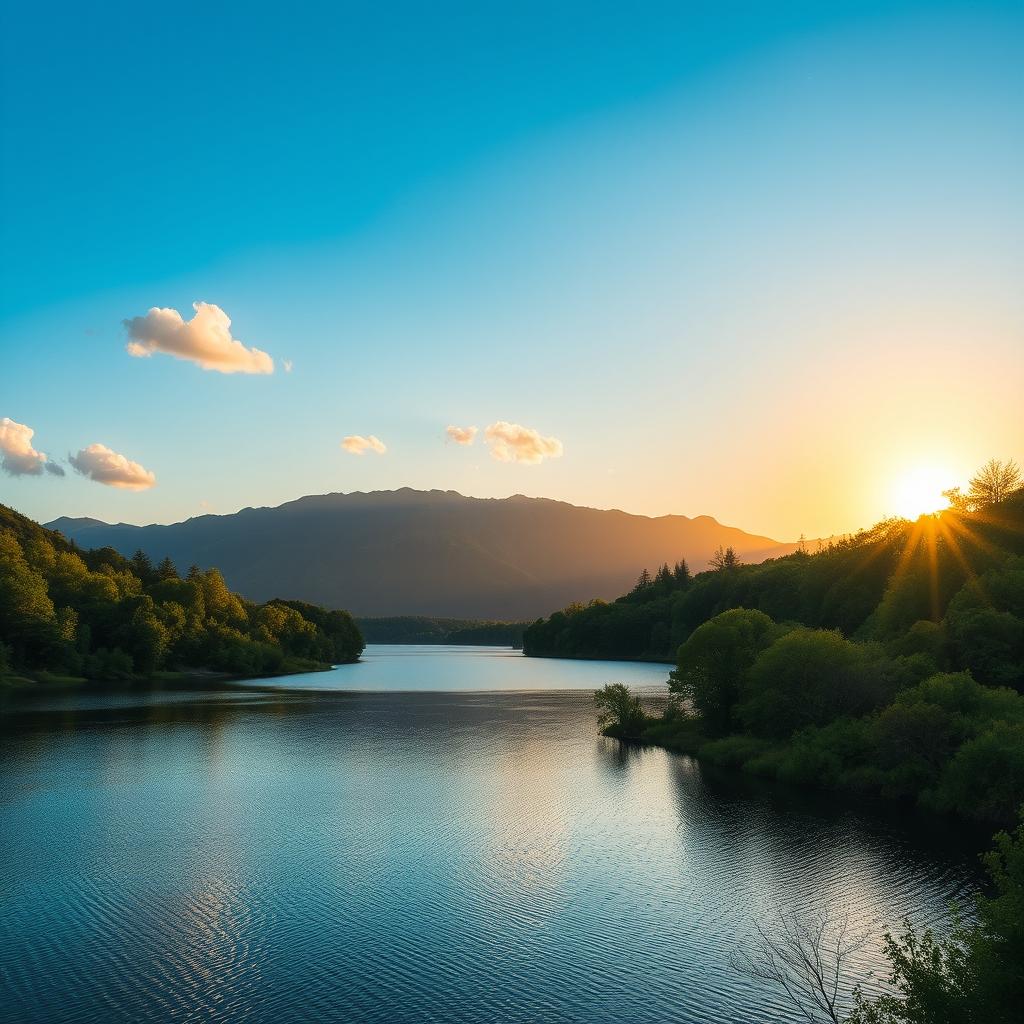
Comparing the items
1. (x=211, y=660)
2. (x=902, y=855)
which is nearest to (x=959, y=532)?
(x=902, y=855)

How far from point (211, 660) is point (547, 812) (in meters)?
117

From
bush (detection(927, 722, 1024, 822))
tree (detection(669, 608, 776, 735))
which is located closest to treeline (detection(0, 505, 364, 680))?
tree (detection(669, 608, 776, 735))

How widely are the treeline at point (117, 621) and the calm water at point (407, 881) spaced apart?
57751 millimetres

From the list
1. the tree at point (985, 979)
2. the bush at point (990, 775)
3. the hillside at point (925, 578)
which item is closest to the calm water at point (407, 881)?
the bush at point (990, 775)

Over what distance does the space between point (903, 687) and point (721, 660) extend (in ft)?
45.6

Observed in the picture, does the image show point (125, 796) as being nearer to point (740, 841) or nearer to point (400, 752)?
point (400, 752)

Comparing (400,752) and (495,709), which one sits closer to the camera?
(400,752)

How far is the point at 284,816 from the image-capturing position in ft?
126

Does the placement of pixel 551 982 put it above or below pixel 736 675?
below

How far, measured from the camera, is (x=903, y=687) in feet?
159

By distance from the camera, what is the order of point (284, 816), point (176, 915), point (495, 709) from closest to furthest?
point (176, 915)
point (284, 816)
point (495, 709)

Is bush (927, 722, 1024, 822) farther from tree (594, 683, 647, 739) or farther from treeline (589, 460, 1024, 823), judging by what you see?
tree (594, 683, 647, 739)

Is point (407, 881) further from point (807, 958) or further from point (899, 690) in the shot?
point (899, 690)

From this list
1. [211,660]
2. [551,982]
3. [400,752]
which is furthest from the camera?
[211,660]
